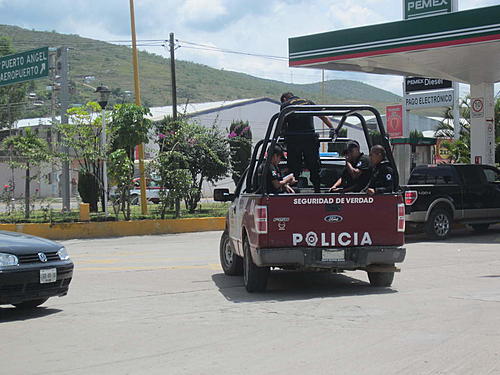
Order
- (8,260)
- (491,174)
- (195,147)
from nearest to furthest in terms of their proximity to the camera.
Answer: (8,260) < (491,174) < (195,147)

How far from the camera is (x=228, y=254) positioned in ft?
40.8

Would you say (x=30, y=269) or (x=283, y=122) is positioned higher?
(x=283, y=122)

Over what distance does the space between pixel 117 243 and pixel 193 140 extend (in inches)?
269

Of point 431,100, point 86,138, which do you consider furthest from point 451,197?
point 431,100

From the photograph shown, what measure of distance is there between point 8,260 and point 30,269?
277mm

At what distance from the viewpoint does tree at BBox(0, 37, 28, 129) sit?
74.6 metres

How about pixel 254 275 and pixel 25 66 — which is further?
pixel 25 66

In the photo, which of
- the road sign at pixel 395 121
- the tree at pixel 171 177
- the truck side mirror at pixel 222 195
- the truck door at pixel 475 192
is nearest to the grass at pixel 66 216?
the tree at pixel 171 177

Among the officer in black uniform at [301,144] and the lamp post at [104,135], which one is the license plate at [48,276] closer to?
the officer in black uniform at [301,144]

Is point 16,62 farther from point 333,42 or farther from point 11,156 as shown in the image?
point 333,42

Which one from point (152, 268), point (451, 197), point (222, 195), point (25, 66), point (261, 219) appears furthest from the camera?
point (25, 66)

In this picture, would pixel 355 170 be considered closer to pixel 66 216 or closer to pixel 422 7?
pixel 66 216

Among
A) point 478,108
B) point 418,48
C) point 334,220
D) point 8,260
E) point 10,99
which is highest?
point 10,99

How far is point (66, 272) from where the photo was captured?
920 cm
